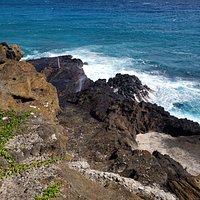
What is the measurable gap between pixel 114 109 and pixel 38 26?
62760 millimetres

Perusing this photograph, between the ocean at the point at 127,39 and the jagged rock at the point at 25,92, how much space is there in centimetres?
1833

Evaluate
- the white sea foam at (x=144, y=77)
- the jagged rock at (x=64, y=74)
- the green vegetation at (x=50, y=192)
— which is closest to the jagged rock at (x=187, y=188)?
the green vegetation at (x=50, y=192)

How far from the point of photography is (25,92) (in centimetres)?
3659

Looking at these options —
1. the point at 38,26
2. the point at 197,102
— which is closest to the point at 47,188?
the point at 197,102

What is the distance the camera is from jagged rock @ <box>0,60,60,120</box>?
1375 inches

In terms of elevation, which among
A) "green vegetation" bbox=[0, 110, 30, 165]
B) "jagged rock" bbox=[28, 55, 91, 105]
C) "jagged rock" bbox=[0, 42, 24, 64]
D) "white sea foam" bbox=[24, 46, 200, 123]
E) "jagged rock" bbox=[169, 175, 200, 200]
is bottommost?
"white sea foam" bbox=[24, 46, 200, 123]

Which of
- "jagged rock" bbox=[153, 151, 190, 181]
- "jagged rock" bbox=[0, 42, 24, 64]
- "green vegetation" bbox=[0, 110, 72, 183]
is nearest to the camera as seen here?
"green vegetation" bbox=[0, 110, 72, 183]

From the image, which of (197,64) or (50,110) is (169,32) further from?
(50,110)

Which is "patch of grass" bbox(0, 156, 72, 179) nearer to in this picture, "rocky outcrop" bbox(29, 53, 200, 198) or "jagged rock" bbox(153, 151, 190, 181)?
"rocky outcrop" bbox(29, 53, 200, 198)

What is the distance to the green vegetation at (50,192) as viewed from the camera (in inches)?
910

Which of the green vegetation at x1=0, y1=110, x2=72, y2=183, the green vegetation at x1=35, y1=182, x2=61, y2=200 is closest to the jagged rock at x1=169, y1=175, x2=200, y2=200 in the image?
the green vegetation at x1=0, y1=110, x2=72, y2=183

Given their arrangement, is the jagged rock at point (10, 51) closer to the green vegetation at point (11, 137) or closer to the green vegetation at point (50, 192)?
the green vegetation at point (11, 137)

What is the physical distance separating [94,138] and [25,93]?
7.72m

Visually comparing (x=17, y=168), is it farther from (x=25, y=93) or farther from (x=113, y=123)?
(x=113, y=123)
